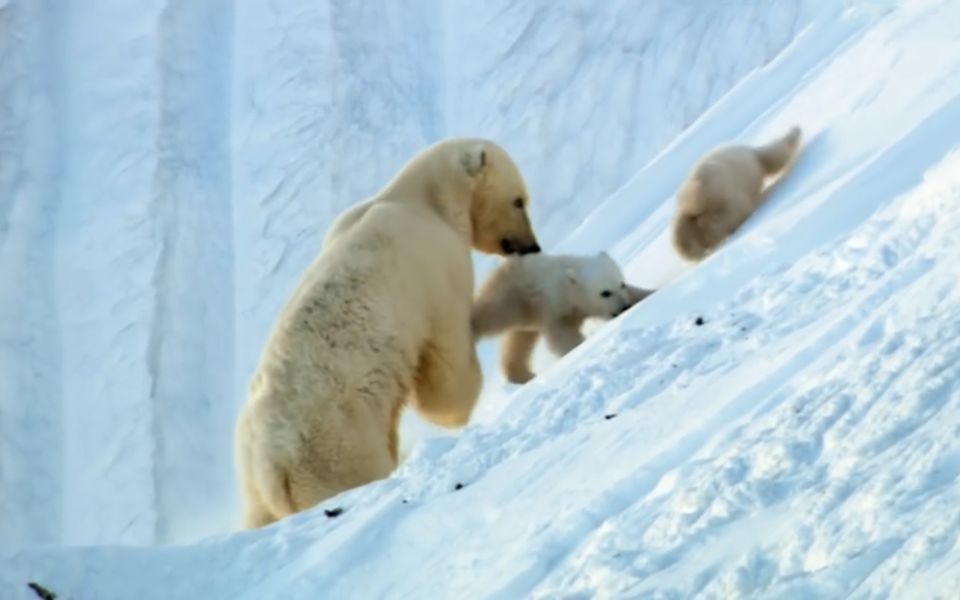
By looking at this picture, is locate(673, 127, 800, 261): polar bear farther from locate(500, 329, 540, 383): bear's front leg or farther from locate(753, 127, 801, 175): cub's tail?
locate(500, 329, 540, 383): bear's front leg

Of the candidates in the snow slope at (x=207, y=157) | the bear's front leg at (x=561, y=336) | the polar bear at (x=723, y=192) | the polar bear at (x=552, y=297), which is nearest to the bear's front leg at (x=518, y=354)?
the polar bear at (x=552, y=297)

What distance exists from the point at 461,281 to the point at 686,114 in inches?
218

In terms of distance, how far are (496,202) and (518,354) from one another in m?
0.49

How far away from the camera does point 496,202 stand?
15.0 feet

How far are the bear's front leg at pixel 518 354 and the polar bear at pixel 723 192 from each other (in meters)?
0.56

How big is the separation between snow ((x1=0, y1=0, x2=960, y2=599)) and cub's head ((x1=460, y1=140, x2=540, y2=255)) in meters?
0.43

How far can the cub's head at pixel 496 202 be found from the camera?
452cm

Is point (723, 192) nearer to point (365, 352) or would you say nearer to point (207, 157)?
point (365, 352)

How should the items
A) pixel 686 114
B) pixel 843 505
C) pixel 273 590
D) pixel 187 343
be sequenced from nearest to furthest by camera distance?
pixel 843 505, pixel 273 590, pixel 187 343, pixel 686 114

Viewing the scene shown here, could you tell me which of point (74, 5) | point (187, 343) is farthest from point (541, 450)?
point (74, 5)

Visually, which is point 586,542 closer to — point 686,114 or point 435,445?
point 435,445

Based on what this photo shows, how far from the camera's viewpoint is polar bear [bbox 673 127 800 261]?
13.5 feet

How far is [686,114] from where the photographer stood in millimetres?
9406

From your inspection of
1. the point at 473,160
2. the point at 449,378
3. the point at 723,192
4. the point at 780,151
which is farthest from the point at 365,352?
the point at 780,151
